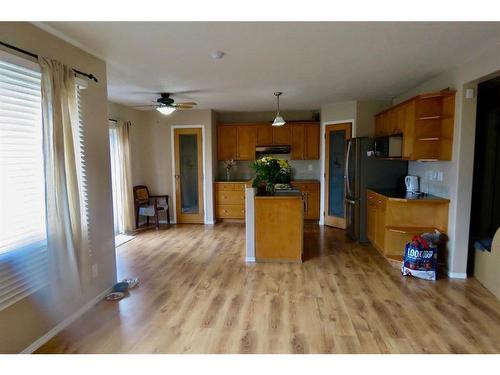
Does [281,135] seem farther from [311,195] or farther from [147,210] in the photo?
[147,210]

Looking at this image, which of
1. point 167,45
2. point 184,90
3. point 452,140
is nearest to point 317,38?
point 167,45

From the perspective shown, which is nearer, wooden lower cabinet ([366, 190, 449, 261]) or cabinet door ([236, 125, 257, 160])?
wooden lower cabinet ([366, 190, 449, 261])

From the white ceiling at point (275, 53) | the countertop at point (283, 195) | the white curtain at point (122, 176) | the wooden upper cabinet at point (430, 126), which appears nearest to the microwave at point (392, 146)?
the wooden upper cabinet at point (430, 126)

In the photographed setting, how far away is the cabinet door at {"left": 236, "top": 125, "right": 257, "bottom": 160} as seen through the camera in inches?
261

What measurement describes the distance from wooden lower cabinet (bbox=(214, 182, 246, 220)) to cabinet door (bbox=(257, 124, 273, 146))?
109cm

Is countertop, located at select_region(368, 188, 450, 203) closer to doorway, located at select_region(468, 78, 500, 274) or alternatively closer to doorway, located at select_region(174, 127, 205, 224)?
doorway, located at select_region(468, 78, 500, 274)

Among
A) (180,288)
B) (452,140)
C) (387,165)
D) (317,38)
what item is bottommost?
(180,288)

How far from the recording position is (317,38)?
258cm

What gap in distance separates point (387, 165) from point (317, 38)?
2.94 m

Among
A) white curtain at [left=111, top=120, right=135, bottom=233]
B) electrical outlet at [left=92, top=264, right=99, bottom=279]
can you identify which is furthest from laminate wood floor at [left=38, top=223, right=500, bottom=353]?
white curtain at [left=111, top=120, right=135, bottom=233]

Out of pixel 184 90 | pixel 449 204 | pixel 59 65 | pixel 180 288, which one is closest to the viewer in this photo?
pixel 59 65

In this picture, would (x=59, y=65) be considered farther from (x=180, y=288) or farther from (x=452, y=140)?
(x=452, y=140)

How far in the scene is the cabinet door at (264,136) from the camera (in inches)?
259

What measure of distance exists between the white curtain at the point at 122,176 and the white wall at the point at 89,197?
8.20 ft
